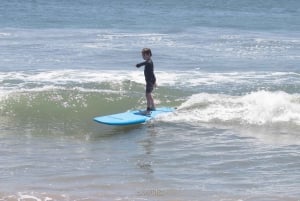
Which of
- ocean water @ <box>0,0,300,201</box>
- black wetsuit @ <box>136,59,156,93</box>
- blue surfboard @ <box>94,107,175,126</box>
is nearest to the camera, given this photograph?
ocean water @ <box>0,0,300,201</box>

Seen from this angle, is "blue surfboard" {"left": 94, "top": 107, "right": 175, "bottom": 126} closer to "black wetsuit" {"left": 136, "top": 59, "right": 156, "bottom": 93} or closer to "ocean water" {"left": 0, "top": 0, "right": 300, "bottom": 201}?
"ocean water" {"left": 0, "top": 0, "right": 300, "bottom": 201}

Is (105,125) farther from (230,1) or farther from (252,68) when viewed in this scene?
(230,1)

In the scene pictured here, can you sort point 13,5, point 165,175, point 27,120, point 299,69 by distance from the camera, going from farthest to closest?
point 13,5, point 299,69, point 27,120, point 165,175

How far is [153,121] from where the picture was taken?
48.3 ft

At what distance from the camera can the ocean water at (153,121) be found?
10133 millimetres

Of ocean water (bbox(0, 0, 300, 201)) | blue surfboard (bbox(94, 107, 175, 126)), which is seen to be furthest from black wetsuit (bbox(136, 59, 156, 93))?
ocean water (bbox(0, 0, 300, 201))

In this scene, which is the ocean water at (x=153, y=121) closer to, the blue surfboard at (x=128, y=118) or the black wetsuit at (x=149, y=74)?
the blue surfboard at (x=128, y=118)

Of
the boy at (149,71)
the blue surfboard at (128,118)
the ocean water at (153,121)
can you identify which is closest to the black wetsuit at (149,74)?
the boy at (149,71)

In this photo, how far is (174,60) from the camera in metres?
24.0

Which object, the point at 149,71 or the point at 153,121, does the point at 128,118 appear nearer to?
the point at 153,121

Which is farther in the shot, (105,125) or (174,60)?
(174,60)

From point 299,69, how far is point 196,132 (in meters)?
9.57

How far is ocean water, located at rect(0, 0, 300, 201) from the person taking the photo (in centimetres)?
1013

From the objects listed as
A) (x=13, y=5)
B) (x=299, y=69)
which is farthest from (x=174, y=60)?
(x=13, y=5)
